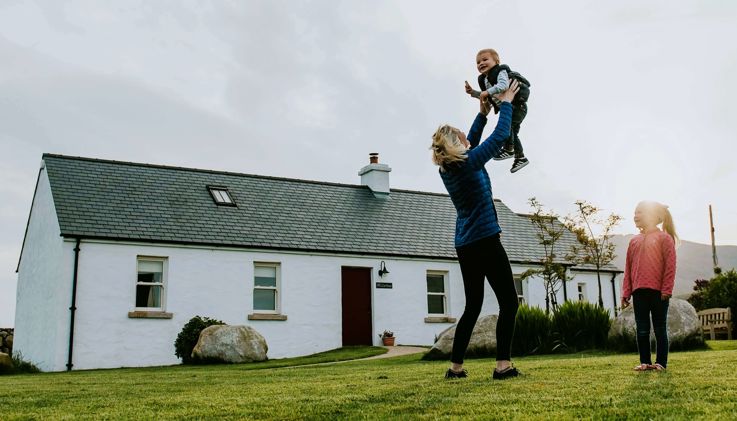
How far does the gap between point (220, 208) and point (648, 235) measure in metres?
17.8

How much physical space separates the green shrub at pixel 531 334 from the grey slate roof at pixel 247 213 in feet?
30.8

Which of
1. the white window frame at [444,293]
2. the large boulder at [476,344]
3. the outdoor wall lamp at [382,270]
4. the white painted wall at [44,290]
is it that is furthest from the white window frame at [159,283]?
the large boulder at [476,344]

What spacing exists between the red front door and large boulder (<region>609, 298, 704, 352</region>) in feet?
35.3

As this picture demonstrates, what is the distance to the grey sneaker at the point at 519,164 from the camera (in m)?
6.77

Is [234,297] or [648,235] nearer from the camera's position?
[648,235]

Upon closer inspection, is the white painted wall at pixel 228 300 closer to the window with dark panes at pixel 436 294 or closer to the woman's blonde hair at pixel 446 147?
the window with dark panes at pixel 436 294

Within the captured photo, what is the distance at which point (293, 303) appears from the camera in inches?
882

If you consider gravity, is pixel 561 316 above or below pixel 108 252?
below

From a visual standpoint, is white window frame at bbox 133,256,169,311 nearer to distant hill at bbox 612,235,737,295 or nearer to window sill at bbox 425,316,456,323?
window sill at bbox 425,316,456,323

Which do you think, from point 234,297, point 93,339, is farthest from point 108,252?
point 234,297

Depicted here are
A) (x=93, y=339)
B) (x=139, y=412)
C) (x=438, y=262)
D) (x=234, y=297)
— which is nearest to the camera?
(x=139, y=412)

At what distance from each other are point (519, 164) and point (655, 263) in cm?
171

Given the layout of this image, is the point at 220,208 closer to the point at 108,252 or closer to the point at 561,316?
the point at 108,252

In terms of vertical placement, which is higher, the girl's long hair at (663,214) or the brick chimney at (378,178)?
the brick chimney at (378,178)
